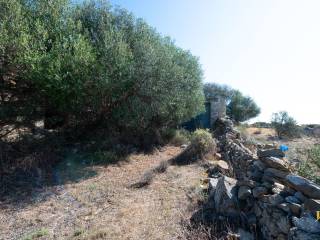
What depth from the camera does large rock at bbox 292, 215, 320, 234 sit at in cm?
278

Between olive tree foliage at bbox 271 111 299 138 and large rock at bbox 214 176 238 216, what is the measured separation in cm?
1245

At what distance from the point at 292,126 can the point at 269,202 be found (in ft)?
45.0

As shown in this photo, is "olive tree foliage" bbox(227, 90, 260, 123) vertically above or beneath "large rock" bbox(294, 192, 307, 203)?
above

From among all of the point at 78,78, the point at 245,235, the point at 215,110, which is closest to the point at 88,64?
the point at 78,78

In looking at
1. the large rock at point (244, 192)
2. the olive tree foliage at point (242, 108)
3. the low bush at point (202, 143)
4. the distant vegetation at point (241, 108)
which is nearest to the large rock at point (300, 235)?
the large rock at point (244, 192)

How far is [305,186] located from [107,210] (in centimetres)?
374

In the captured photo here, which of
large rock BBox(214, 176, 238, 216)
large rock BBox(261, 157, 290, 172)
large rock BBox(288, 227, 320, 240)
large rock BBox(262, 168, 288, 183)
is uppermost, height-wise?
large rock BBox(261, 157, 290, 172)

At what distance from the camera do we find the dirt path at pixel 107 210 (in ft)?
14.7

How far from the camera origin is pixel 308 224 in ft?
9.31

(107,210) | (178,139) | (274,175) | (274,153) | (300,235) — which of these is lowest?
(107,210)

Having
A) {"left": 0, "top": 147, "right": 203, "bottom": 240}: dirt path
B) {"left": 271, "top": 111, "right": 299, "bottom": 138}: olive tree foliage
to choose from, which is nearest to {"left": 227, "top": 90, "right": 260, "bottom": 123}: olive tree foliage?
{"left": 271, "top": 111, "right": 299, "bottom": 138}: olive tree foliage

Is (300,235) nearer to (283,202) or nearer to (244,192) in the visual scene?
Answer: (283,202)

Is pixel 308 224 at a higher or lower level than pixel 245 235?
higher

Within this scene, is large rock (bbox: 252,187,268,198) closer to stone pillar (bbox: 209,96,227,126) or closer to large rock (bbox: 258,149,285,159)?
large rock (bbox: 258,149,285,159)
